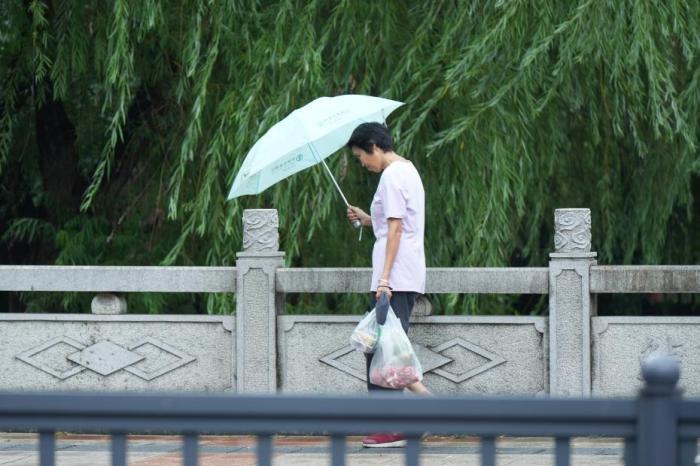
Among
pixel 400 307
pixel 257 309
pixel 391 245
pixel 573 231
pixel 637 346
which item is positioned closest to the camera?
pixel 391 245

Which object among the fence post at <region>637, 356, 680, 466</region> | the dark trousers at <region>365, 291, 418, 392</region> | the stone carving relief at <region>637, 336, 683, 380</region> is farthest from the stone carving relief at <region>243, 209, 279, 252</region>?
the fence post at <region>637, 356, 680, 466</region>

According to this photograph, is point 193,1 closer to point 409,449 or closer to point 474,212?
point 474,212

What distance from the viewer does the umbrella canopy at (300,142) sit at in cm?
727

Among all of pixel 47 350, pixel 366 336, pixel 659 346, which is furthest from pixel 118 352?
pixel 659 346

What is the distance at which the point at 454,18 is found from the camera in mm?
9141

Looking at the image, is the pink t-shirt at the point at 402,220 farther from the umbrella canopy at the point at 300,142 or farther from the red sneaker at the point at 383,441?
the red sneaker at the point at 383,441

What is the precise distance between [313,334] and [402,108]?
1876mm

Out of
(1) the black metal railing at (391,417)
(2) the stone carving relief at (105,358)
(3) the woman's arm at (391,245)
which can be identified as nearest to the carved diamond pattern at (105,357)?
(2) the stone carving relief at (105,358)

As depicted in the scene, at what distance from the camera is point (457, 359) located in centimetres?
816

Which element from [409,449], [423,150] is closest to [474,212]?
[423,150]

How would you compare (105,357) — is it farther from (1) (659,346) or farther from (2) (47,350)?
(1) (659,346)

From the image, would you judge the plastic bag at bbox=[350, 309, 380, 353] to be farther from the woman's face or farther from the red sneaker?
the woman's face

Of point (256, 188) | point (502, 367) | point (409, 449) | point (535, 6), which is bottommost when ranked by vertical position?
point (409, 449)

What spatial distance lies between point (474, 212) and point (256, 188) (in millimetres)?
2046
